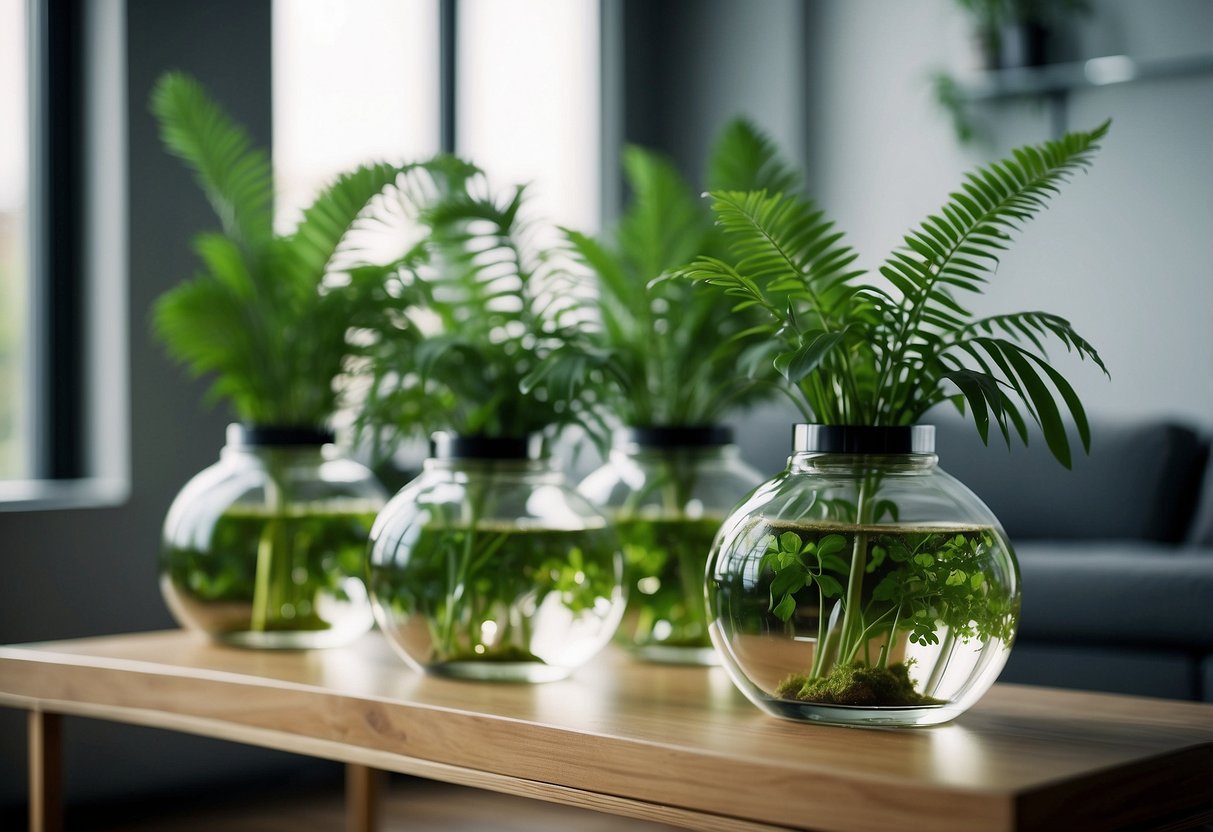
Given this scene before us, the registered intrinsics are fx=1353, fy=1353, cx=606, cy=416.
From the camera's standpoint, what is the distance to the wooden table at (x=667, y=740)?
877 mm

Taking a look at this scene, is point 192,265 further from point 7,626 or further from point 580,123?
point 580,123

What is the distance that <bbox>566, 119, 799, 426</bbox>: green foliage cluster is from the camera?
1.58 meters

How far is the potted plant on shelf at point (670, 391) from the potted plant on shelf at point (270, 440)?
12.0 inches

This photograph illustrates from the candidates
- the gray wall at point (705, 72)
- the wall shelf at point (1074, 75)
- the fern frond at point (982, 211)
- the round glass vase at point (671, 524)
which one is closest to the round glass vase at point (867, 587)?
the fern frond at point (982, 211)

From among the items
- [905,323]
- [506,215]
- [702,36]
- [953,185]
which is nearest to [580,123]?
[702,36]

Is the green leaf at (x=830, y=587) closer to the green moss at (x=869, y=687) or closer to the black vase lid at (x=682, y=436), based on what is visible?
the green moss at (x=869, y=687)

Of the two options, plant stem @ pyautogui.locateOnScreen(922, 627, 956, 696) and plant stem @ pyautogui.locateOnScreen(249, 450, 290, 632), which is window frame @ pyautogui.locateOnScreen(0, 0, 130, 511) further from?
plant stem @ pyautogui.locateOnScreen(922, 627, 956, 696)

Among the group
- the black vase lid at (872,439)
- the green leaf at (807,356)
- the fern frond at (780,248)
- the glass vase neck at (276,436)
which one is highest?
the fern frond at (780,248)

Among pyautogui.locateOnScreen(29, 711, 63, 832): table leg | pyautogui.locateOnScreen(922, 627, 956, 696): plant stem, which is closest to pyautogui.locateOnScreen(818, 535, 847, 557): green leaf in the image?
pyautogui.locateOnScreen(922, 627, 956, 696): plant stem

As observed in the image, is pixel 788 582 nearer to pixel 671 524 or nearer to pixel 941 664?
pixel 941 664

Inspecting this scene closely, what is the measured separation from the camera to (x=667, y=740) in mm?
1002

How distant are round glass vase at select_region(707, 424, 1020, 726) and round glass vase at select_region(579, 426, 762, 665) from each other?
0.41 metres

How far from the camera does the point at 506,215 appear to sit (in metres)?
1.52

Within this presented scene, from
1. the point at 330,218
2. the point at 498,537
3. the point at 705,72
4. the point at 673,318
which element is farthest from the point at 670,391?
the point at 705,72
